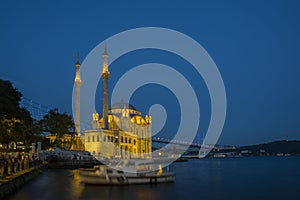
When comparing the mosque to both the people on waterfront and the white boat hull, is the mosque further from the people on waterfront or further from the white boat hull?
the white boat hull

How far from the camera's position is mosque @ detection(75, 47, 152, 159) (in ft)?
263

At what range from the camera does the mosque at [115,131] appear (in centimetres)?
8031

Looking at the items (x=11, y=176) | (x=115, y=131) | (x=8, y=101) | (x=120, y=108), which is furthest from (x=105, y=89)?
(x=11, y=176)

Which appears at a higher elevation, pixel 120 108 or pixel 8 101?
pixel 120 108

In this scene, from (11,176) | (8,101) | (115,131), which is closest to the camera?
(11,176)

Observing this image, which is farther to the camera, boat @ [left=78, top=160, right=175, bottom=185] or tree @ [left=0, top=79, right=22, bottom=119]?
tree @ [left=0, top=79, right=22, bottom=119]

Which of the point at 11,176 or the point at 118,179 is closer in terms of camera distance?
the point at 11,176

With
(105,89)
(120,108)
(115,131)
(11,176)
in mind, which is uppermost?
(105,89)

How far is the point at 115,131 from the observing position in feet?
282

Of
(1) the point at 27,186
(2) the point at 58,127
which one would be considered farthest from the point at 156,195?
(2) the point at 58,127

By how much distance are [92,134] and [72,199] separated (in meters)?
59.8

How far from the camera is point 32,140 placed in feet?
193

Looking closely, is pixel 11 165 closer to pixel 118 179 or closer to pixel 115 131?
pixel 118 179

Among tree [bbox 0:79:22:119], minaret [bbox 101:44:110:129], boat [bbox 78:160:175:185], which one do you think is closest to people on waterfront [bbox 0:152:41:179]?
tree [bbox 0:79:22:119]
